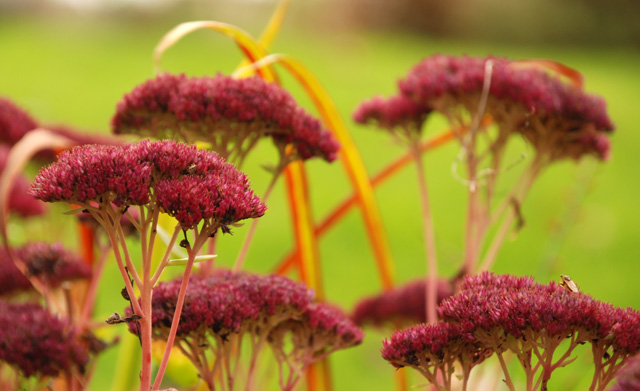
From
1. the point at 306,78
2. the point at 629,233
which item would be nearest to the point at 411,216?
the point at 629,233

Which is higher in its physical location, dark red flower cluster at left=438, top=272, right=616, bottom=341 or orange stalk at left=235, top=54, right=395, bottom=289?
orange stalk at left=235, top=54, right=395, bottom=289

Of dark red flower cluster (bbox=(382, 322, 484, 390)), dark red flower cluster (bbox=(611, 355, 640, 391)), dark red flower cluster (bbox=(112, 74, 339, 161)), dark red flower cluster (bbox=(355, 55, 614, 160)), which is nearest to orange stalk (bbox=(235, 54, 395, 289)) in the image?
dark red flower cluster (bbox=(355, 55, 614, 160))

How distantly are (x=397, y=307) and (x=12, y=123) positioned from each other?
56cm

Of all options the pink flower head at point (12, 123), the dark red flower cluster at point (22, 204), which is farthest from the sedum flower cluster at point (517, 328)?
the dark red flower cluster at point (22, 204)

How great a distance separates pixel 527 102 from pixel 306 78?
1.08 feet

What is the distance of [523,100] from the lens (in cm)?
83

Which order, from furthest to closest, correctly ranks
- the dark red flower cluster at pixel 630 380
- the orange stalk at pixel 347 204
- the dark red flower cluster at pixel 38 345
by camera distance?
1. the orange stalk at pixel 347 204
2. the dark red flower cluster at pixel 38 345
3. the dark red flower cluster at pixel 630 380

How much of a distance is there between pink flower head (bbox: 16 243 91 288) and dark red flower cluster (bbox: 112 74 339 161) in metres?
0.21

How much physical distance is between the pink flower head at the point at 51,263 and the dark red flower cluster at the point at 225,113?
21 cm

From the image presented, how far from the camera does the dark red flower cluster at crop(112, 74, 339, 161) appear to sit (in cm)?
71

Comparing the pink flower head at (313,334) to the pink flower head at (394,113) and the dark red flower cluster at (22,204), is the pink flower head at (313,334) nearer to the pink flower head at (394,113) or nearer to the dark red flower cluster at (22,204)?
the pink flower head at (394,113)

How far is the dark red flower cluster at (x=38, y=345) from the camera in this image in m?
0.66

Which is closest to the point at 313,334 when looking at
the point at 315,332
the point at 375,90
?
the point at 315,332

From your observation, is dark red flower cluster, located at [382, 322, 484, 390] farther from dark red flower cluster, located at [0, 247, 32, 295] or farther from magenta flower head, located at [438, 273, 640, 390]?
dark red flower cluster, located at [0, 247, 32, 295]
